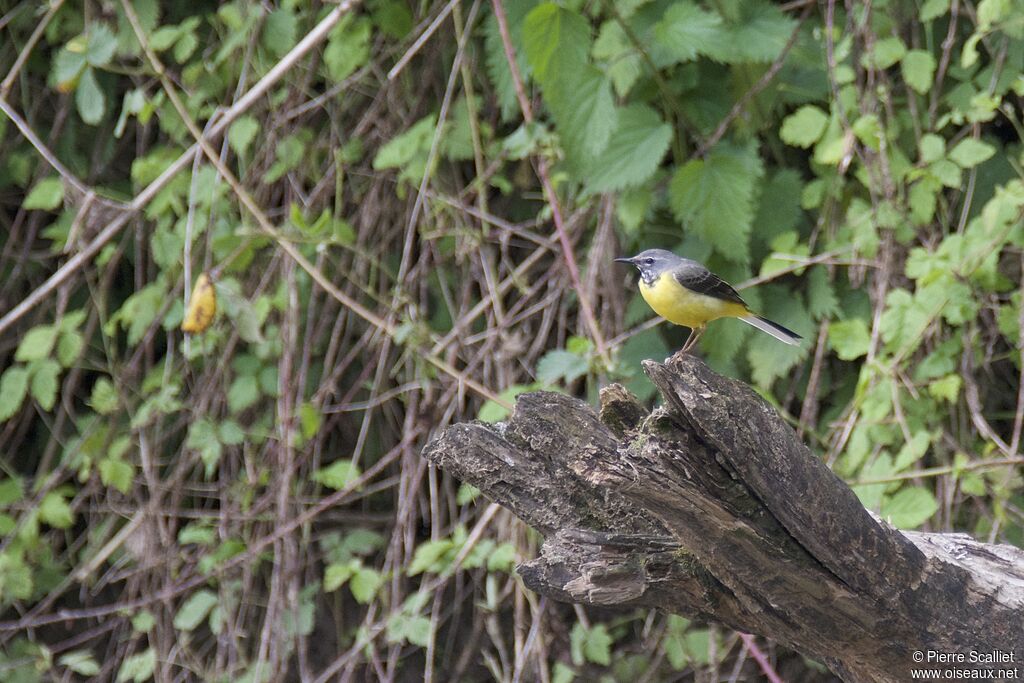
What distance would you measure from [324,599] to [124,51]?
2410mm

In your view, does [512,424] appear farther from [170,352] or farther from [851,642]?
[170,352]

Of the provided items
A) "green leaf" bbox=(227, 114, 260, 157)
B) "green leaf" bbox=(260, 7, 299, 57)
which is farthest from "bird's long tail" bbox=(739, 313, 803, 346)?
"green leaf" bbox=(260, 7, 299, 57)

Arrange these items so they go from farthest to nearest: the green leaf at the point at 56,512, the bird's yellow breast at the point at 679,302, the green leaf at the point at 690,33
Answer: the green leaf at the point at 56,512, the green leaf at the point at 690,33, the bird's yellow breast at the point at 679,302

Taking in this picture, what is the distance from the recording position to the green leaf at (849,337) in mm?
3676

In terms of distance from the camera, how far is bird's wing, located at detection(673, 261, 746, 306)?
3.15m

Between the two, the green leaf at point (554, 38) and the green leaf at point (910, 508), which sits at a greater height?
the green leaf at point (554, 38)

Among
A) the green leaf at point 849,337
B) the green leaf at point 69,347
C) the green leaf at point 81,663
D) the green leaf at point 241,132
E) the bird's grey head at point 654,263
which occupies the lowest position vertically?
the green leaf at point 81,663

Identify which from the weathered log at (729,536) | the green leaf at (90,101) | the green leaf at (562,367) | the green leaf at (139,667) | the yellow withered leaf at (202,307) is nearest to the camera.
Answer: the weathered log at (729,536)

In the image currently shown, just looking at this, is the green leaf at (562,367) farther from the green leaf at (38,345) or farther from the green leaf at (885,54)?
the green leaf at (38,345)

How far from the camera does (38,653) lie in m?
4.94

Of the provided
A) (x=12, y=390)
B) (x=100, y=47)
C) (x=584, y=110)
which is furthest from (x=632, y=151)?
(x=12, y=390)


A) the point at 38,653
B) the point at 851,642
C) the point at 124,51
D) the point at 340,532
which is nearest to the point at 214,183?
the point at 124,51

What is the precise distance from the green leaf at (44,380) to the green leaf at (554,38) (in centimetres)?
238

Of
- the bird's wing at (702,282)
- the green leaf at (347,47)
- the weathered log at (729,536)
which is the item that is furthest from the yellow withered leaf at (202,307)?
the weathered log at (729,536)
